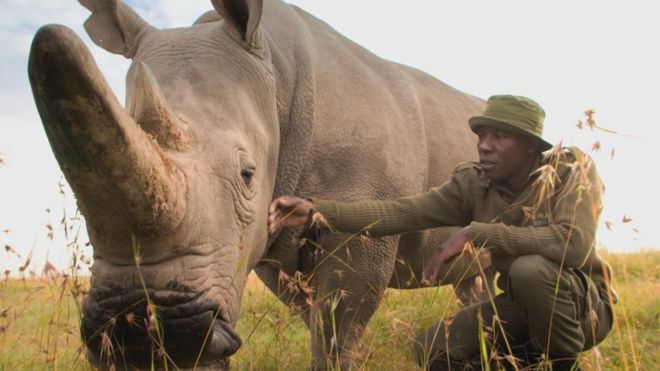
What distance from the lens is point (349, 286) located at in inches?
156

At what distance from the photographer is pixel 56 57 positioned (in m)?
2.02

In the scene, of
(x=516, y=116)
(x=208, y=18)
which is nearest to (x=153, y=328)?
(x=516, y=116)

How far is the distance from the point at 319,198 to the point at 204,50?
992mm

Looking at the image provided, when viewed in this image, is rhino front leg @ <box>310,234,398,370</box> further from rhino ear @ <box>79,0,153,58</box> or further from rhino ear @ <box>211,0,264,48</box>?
rhino ear @ <box>79,0,153,58</box>

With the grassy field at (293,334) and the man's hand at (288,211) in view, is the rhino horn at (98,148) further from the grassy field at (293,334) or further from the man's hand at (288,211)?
the man's hand at (288,211)

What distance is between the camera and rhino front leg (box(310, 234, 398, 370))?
3.94 metres

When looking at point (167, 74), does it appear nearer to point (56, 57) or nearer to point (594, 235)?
point (56, 57)

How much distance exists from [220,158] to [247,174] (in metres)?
0.20

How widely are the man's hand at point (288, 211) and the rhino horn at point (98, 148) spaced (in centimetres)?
96

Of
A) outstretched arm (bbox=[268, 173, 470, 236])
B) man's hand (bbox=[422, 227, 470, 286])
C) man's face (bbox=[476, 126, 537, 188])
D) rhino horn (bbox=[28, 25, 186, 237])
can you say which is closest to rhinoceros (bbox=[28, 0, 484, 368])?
rhino horn (bbox=[28, 25, 186, 237])

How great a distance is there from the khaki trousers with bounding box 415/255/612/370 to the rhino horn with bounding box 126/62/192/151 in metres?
1.35

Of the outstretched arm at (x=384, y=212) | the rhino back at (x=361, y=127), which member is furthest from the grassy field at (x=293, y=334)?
the rhino back at (x=361, y=127)

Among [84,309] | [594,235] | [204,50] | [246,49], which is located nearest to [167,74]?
[204,50]

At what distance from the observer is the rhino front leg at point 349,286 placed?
3.94 meters
